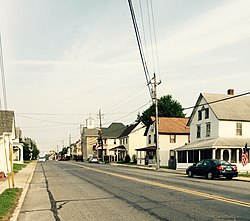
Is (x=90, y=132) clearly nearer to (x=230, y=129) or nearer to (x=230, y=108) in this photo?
(x=230, y=108)

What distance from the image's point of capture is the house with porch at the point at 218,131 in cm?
3772

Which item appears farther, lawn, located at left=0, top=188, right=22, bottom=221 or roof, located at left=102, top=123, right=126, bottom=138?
roof, located at left=102, top=123, right=126, bottom=138

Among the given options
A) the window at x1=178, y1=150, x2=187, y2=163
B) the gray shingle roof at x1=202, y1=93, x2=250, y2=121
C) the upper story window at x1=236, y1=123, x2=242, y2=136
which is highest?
the gray shingle roof at x1=202, y1=93, x2=250, y2=121

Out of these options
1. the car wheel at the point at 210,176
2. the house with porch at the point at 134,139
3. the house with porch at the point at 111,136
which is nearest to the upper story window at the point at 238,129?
the car wheel at the point at 210,176

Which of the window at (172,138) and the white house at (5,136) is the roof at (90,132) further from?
the white house at (5,136)

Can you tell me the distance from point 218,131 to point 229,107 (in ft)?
13.1

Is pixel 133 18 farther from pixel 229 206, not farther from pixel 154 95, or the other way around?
pixel 154 95

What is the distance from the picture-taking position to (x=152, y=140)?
5881 cm

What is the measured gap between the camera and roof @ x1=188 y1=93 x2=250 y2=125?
40125 millimetres

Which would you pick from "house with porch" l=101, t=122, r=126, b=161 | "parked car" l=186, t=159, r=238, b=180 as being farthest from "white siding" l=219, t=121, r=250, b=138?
"house with porch" l=101, t=122, r=126, b=161

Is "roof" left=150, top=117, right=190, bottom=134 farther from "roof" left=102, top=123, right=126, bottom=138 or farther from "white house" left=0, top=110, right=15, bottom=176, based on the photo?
"roof" left=102, top=123, right=126, bottom=138

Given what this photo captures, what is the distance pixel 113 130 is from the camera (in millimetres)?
106062

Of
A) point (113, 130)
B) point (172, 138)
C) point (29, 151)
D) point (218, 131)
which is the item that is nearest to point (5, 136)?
point (218, 131)

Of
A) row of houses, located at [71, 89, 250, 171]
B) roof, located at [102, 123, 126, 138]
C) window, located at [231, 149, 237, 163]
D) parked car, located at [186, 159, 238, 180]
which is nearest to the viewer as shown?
parked car, located at [186, 159, 238, 180]
